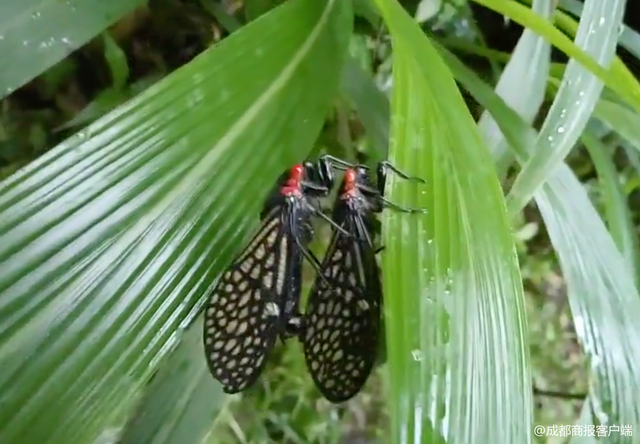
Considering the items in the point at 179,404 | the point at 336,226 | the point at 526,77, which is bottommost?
the point at 179,404

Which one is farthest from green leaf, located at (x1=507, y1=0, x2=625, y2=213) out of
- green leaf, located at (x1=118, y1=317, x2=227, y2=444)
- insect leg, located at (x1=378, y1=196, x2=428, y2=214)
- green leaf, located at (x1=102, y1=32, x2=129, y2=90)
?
green leaf, located at (x1=102, y1=32, x2=129, y2=90)

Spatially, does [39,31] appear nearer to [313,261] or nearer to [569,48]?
[313,261]

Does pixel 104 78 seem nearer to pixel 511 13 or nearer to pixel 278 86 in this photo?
pixel 278 86

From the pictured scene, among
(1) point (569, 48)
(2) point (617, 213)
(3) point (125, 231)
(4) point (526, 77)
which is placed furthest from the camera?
(2) point (617, 213)

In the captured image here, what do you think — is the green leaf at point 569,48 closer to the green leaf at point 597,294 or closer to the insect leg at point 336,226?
the green leaf at point 597,294

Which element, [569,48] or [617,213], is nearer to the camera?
[569,48]

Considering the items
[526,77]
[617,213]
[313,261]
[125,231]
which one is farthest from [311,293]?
[617,213]

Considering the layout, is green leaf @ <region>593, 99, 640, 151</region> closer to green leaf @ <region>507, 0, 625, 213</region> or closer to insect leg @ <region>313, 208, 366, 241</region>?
green leaf @ <region>507, 0, 625, 213</region>
